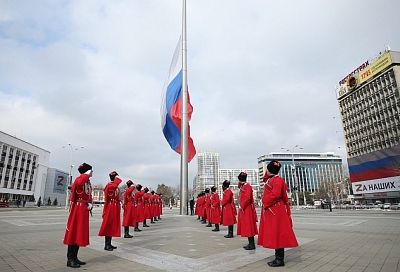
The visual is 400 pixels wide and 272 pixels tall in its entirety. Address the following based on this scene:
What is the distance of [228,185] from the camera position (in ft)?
42.1

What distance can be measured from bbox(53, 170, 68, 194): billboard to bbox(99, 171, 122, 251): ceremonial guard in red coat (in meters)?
114

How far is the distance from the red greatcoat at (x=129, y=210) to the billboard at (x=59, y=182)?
110 meters

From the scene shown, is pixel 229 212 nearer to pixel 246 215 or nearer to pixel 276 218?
pixel 246 215

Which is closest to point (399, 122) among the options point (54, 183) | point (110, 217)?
point (110, 217)

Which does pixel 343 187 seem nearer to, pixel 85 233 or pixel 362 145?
pixel 362 145

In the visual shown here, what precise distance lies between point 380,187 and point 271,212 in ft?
218

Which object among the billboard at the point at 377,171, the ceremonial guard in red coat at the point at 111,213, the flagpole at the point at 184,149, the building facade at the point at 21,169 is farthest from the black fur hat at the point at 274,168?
the building facade at the point at 21,169

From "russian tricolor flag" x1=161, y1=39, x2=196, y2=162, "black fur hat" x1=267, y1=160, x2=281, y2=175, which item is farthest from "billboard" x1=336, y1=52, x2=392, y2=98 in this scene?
"black fur hat" x1=267, y1=160, x2=281, y2=175

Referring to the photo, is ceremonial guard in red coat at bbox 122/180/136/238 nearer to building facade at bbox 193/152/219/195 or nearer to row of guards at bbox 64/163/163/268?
row of guards at bbox 64/163/163/268

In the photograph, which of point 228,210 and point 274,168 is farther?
point 228,210

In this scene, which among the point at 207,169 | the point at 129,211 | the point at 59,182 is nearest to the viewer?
the point at 129,211

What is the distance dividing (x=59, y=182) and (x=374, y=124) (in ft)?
357

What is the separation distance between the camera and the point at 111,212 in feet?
30.2

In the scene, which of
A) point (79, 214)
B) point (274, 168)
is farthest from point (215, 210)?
point (79, 214)
